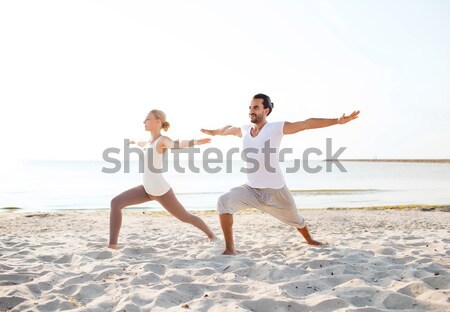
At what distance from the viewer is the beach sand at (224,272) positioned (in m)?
3.33

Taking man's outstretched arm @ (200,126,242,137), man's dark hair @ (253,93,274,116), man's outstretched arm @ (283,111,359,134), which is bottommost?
man's outstretched arm @ (283,111,359,134)

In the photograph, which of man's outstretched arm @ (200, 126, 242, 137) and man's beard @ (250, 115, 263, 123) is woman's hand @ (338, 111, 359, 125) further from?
man's outstretched arm @ (200, 126, 242, 137)

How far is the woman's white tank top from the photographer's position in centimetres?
591

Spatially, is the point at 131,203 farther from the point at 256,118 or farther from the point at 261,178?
the point at 256,118

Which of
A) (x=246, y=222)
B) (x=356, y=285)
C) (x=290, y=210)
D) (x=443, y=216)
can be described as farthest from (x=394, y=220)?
(x=356, y=285)

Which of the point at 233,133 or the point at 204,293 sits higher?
the point at 233,133

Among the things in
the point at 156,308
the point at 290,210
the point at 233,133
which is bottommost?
the point at 156,308

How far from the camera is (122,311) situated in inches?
125

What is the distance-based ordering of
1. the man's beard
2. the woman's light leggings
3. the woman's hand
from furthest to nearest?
the woman's light leggings < the man's beard < the woman's hand

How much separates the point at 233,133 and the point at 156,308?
3107 millimetres

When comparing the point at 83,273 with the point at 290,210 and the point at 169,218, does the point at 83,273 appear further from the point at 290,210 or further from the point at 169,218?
the point at 169,218

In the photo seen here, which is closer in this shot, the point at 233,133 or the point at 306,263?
the point at 306,263

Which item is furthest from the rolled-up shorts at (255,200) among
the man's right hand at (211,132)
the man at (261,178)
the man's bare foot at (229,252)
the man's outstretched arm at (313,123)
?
the man's right hand at (211,132)

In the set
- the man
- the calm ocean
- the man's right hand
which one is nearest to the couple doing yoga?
the man
